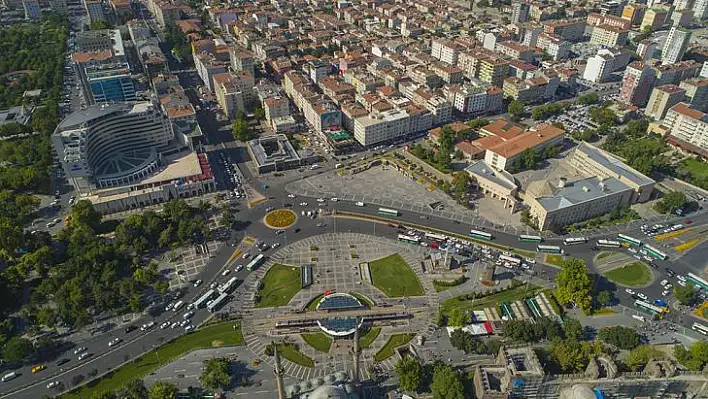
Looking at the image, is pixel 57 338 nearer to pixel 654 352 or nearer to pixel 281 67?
pixel 654 352

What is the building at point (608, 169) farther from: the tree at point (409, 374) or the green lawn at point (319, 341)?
the green lawn at point (319, 341)

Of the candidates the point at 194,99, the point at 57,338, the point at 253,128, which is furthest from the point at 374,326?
the point at 194,99

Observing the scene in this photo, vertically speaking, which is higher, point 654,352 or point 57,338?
point 654,352

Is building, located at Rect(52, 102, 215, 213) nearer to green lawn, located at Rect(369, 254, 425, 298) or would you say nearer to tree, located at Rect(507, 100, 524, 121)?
green lawn, located at Rect(369, 254, 425, 298)

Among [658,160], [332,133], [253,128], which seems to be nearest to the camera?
[658,160]

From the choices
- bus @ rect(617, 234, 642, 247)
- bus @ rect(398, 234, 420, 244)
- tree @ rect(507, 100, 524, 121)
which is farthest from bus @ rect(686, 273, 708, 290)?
tree @ rect(507, 100, 524, 121)

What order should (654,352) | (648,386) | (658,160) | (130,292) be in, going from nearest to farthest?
(648,386)
(654,352)
(130,292)
(658,160)

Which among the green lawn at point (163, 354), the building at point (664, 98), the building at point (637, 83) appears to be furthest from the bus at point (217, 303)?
the building at point (637, 83)
